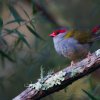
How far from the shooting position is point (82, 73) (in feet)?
13.2

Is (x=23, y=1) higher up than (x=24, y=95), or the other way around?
(x=23, y=1)

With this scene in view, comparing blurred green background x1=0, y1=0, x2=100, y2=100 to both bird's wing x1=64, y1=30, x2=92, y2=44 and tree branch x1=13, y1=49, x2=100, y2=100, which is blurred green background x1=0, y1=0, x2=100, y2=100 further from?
tree branch x1=13, y1=49, x2=100, y2=100

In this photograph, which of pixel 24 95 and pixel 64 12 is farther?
pixel 64 12

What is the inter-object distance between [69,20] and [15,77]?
1541 mm

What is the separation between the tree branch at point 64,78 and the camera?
3994mm

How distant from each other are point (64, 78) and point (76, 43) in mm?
833

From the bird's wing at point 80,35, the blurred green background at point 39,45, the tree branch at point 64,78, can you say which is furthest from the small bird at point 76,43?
the tree branch at point 64,78

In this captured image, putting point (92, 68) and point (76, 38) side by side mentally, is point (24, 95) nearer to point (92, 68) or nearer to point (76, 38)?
point (92, 68)

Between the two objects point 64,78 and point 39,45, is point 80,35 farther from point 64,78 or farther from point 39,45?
point 39,45

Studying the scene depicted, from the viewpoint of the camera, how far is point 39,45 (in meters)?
7.05

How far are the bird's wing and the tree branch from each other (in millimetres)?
744

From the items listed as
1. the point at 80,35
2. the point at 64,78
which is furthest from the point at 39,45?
the point at 64,78

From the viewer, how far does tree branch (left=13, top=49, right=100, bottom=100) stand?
3994 millimetres

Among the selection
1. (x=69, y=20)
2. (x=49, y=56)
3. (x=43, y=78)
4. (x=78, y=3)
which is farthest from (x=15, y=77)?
(x=43, y=78)
